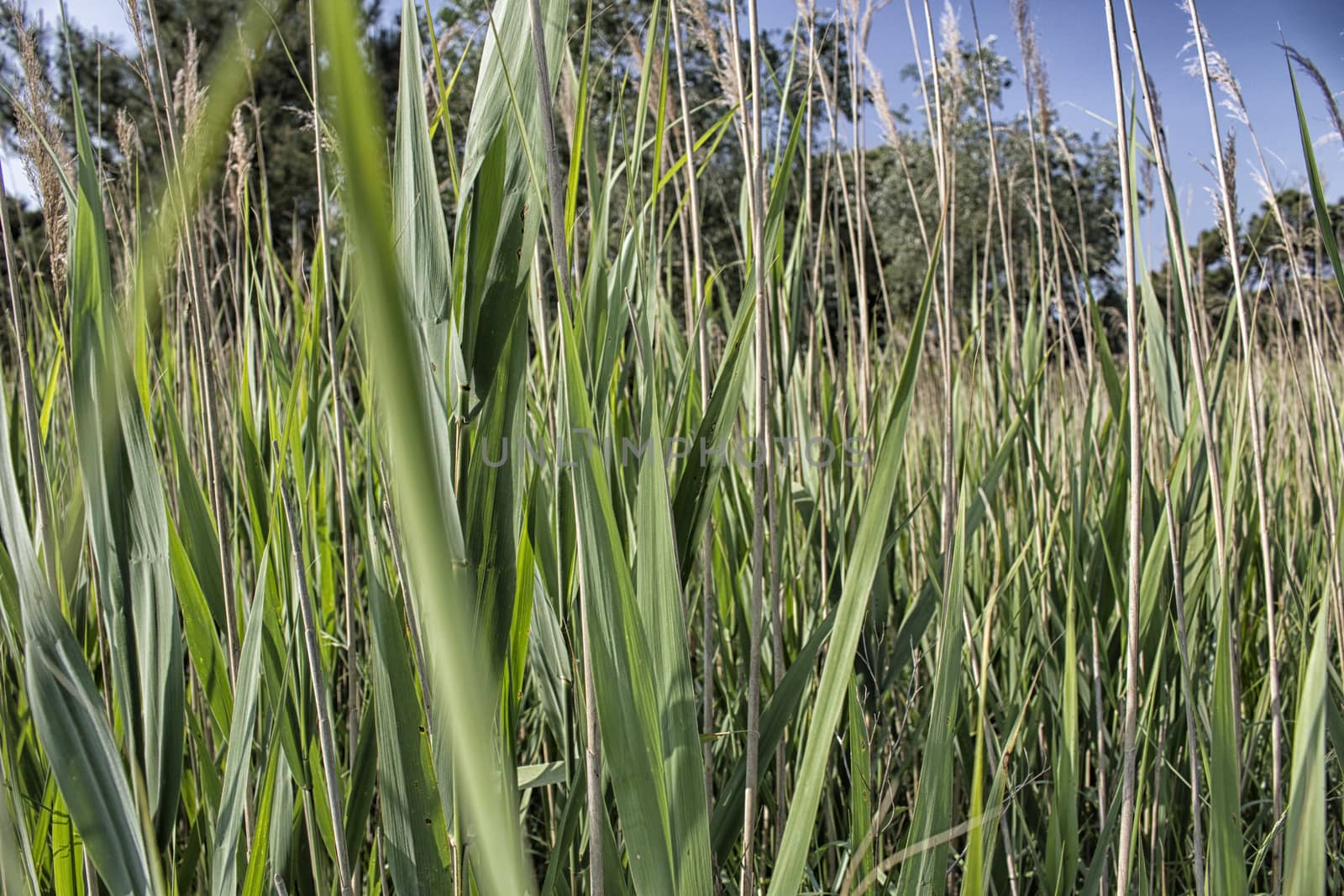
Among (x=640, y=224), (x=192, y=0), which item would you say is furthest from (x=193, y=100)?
(x=640, y=224)

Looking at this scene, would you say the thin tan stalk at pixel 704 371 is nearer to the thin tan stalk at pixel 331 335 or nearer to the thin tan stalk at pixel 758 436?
the thin tan stalk at pixel 758 436

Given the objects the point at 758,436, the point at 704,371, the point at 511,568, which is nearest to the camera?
the point at 511,568

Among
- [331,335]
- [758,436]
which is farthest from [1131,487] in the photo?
[331,335]

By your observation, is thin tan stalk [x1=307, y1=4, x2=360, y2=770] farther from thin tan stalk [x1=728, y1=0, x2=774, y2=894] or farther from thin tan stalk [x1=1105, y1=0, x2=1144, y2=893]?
thin tan stalk [x1=1105, y1=0, x2=1144, y2=893]

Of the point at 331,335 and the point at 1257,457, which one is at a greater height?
the point at 331,335

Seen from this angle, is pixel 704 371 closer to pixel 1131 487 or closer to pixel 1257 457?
pixel 1131 487

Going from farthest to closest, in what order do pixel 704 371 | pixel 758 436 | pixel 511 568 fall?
pixel 704 371 < pixel 758 436 < pixel 511 568

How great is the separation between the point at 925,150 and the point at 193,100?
3242 mm

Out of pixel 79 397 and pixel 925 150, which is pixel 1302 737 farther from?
pixel 925 150

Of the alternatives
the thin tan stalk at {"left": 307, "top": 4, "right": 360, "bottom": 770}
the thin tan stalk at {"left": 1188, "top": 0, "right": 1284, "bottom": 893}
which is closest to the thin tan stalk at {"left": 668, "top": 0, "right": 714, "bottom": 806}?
the thin tan stalk at {"left": 307, "top": 4, "right": 360, "bottom": 770}

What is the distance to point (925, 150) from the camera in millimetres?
3521

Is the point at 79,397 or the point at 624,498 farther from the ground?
the point at 79,397

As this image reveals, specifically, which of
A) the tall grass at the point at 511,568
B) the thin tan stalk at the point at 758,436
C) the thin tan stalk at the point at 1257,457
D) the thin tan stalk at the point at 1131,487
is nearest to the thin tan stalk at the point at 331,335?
the tall grass at the point at 511,568

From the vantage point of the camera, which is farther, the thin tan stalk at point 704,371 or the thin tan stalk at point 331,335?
the thin tan stalk at point 704,371
